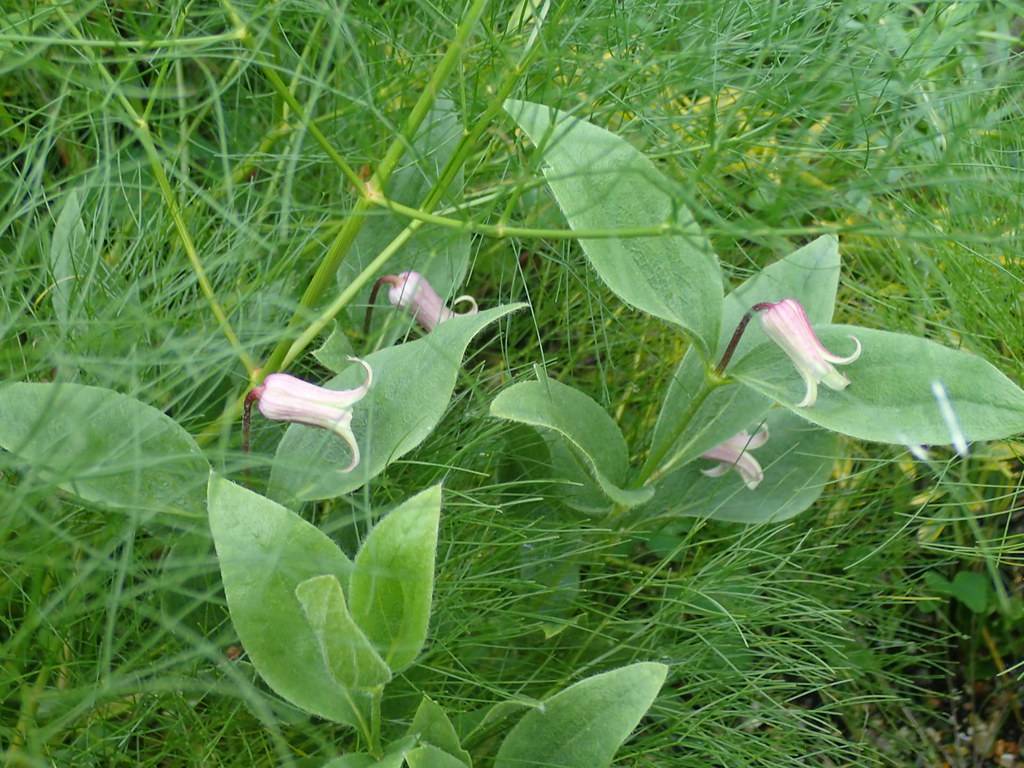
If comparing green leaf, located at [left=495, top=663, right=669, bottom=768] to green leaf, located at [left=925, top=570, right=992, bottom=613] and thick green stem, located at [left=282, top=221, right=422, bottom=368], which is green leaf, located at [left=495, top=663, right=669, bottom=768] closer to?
thick green stem, located at [left=282, top=221, right=422, bottom=368]

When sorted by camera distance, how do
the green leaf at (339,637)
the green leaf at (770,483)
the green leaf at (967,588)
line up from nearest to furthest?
the green leaf at (339,637) < the green leaf at (770,483) < the green leaf at (967,588)

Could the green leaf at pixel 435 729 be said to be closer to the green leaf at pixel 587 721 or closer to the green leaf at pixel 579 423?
the green leaf at pixel 587 721

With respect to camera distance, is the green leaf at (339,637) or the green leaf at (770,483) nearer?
Answer: the green leaf at (339,637)

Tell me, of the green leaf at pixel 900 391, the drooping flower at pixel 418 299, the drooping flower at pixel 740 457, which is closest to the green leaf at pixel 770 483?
the drooping flower at pixel 740 457

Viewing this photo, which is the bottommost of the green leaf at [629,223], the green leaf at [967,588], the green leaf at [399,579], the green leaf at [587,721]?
the green leaf at [967,588]

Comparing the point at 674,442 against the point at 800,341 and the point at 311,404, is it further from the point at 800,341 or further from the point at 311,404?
the point at 311,404

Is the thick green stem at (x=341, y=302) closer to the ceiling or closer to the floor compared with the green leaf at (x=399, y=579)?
closer to the ceiling

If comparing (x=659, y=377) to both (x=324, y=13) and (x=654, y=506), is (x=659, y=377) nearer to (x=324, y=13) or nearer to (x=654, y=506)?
(x=654, y=506)
